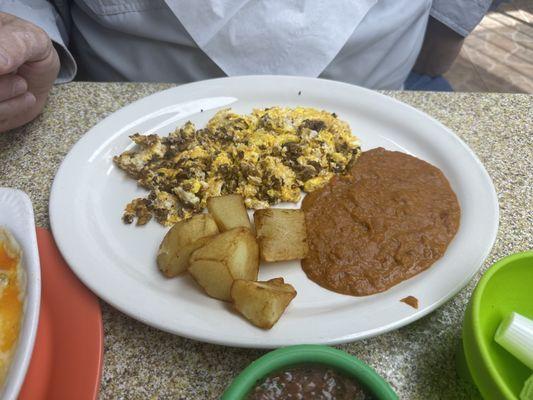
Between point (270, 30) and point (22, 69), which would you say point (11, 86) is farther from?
point (270, 30)

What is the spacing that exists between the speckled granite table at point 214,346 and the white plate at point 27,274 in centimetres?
15

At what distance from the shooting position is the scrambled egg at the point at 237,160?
3.12 feet

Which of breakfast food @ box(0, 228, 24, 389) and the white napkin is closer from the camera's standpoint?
breakfast food @ box(0, 228, 24, 389)

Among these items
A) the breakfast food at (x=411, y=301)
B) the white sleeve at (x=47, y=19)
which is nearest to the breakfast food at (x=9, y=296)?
the breakfast food at (x=411, y=301)

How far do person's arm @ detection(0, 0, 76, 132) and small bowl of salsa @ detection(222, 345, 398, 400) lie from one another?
77 cm

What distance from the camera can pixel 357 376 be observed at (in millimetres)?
540

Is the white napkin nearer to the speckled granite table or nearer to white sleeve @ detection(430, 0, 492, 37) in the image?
the speckled granite table

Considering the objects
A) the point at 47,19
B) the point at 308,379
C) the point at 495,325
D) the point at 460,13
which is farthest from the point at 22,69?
the point at 460,13

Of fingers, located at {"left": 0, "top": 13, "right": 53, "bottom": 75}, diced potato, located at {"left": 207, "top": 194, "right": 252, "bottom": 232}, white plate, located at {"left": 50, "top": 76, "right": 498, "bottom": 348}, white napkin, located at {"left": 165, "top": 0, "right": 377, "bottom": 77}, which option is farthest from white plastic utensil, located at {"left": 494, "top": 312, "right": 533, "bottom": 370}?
fingers, located at {"left": 0, "top": 13, "right": 53, "bottom": 75}

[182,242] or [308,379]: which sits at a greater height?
[308,379]

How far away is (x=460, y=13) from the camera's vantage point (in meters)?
1.48

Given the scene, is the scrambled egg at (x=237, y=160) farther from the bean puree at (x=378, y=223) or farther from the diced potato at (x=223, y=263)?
the diced potato at (x=223, y=263)

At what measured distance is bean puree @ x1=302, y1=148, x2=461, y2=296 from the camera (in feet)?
2.64

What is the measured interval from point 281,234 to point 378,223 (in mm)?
191
